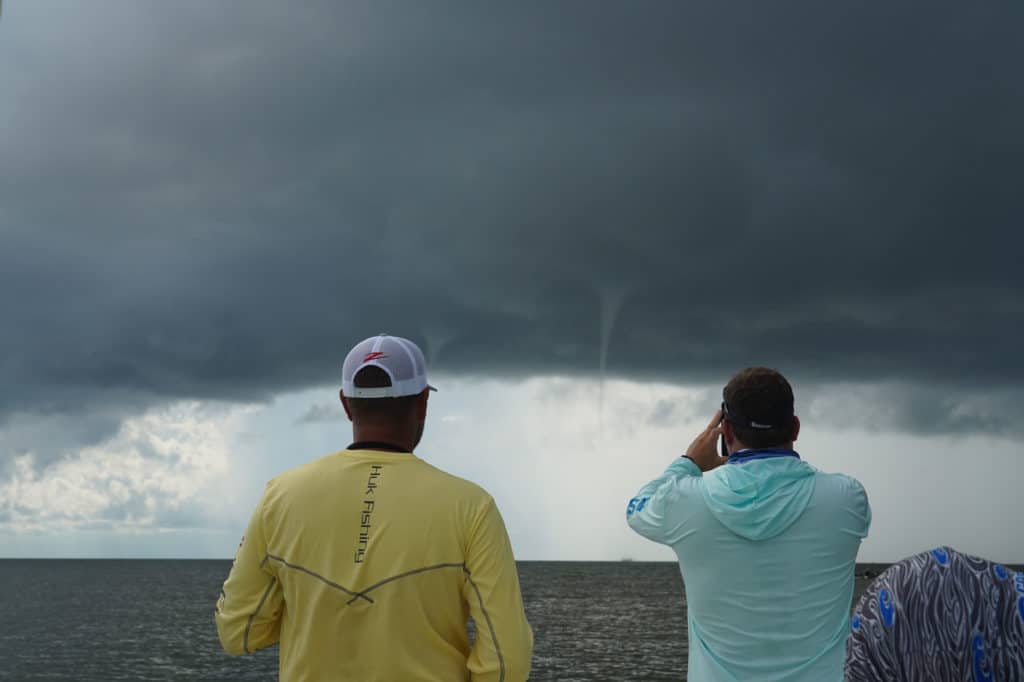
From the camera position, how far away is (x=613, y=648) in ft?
238

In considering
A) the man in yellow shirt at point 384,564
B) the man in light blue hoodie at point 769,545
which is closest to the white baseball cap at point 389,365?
the man in yellow shirt at point 384,564

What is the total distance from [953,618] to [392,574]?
221 cm

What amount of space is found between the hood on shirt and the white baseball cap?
5.28 ft

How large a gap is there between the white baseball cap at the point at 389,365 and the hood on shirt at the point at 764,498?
1609 mm

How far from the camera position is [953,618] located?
8.59 ft

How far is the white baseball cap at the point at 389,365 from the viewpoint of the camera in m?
4.33

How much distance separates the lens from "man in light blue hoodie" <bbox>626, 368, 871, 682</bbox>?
4.83m

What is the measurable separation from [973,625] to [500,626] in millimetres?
2015

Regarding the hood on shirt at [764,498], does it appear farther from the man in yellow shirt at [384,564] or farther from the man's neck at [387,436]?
the man's neck at [387,436]

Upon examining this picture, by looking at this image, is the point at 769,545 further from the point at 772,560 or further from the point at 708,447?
the point at 708,447

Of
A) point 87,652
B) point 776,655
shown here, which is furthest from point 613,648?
point 776,655

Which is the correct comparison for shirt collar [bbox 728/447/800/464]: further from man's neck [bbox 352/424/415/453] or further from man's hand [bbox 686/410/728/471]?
man's neck [bbox 352/424/415/453]

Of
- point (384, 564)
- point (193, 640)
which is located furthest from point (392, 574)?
point (193, 640)

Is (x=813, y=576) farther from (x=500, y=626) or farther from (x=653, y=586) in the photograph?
(x=653, y=586)
